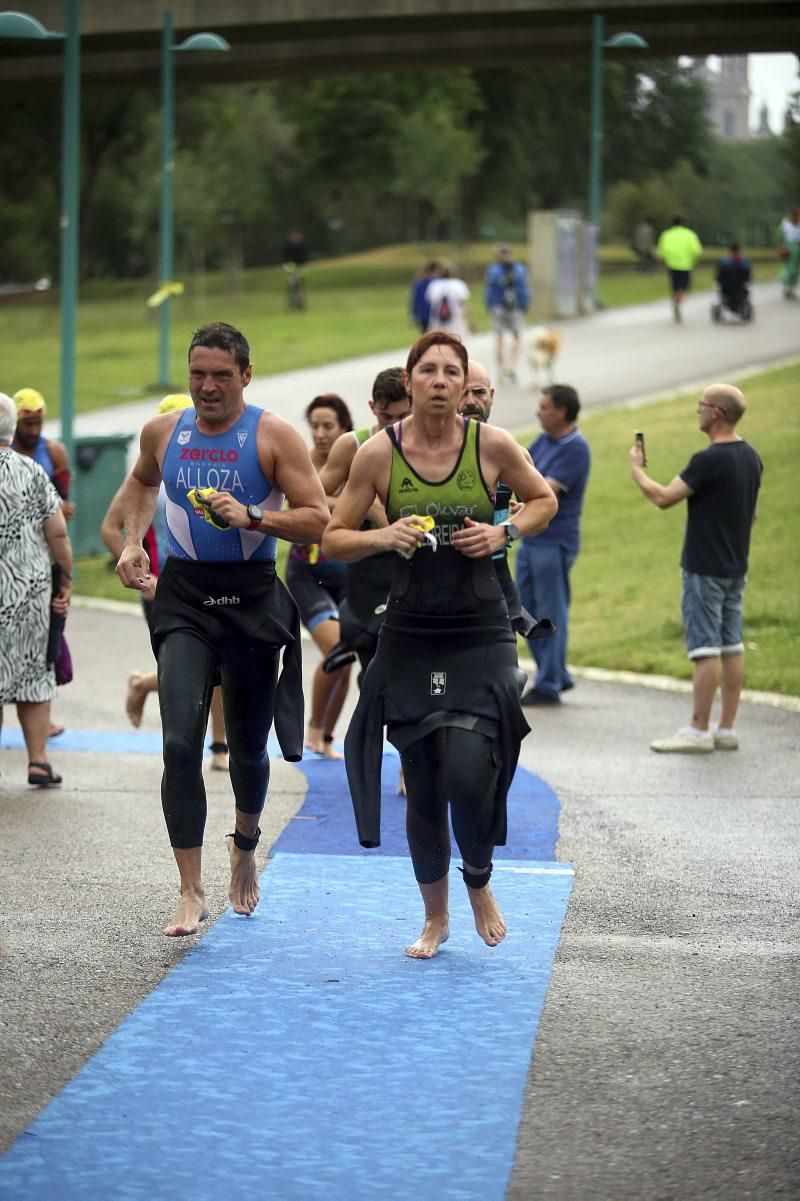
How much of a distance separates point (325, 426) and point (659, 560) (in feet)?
27.2

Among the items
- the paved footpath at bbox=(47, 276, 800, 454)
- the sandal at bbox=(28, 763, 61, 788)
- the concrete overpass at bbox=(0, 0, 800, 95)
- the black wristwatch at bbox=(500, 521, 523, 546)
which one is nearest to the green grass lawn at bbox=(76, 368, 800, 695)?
the paved footpath at bbox=(47, 276, 800, 454)

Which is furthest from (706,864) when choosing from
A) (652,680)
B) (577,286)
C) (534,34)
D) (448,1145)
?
(534,34)

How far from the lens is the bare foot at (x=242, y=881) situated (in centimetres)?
668

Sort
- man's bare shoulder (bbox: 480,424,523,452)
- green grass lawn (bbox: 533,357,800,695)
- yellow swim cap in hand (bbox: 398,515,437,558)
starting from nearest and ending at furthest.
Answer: yellow swim cap in hand (bbox: 398,515,437,558)
man's bare shoulder (bbox: 480,424,523,452)
green grass lawn (bbox: 533,357,800,695)

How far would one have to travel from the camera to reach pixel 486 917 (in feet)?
20.3

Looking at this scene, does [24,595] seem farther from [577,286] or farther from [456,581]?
[577,286]

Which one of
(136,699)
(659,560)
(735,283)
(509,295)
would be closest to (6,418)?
(136,699)

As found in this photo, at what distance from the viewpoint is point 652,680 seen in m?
13.1

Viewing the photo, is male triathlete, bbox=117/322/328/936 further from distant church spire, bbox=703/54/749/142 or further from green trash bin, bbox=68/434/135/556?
distant church spire, bbox=703/54/749/142

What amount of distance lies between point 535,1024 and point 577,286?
32.5 m

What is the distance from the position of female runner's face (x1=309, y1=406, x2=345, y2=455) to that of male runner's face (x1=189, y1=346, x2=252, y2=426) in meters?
2.94

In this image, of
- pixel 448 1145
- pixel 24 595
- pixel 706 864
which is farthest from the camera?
pixel 24 595

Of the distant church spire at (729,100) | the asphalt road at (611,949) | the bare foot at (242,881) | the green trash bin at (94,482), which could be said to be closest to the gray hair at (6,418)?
the asphalt road at (611,949)

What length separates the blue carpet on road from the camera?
4.44 meters
